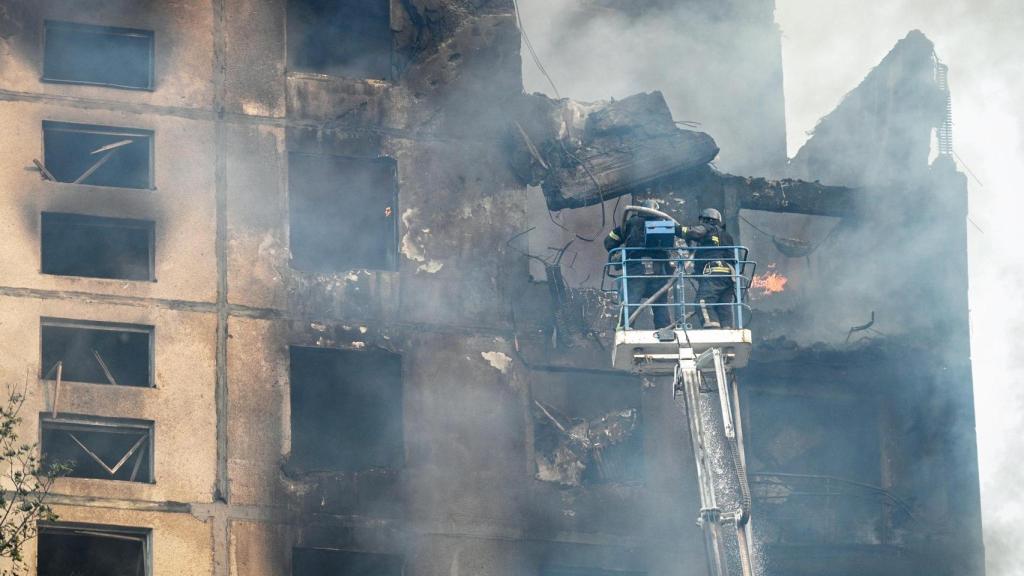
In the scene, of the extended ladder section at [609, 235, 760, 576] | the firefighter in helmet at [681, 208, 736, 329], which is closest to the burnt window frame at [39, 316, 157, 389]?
the extended ladder section at [609, 235, 760, 576]

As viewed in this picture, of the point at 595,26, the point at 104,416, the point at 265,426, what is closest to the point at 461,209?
the point at 265,426

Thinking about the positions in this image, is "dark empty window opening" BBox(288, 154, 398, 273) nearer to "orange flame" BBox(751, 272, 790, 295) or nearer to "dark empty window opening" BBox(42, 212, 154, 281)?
"dark empty window opening" BBox(42, 212, 154, 281)

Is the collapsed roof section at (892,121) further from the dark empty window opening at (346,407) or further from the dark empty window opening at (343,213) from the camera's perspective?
the dark empty window opening at (346,407)

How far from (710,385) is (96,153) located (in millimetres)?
8957

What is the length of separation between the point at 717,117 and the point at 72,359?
17.5m

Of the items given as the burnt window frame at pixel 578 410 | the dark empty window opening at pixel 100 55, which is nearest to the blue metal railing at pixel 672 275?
the burnt window frame at pixel 578 410

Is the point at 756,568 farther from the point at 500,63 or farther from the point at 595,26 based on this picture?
the point at 595,26

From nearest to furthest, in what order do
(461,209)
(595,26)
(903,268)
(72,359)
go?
1. (72,359)
2. (461,209)
3. (903,268)
4. (595,26)

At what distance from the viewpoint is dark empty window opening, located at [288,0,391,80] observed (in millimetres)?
25422

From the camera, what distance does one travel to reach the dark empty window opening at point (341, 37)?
2542 centimetres

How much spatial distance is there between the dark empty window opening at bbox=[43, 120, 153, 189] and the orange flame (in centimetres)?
1346

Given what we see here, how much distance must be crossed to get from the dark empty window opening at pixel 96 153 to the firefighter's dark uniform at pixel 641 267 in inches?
257

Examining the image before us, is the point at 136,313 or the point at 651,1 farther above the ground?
the point at 651,1

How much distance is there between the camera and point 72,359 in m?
23.0
